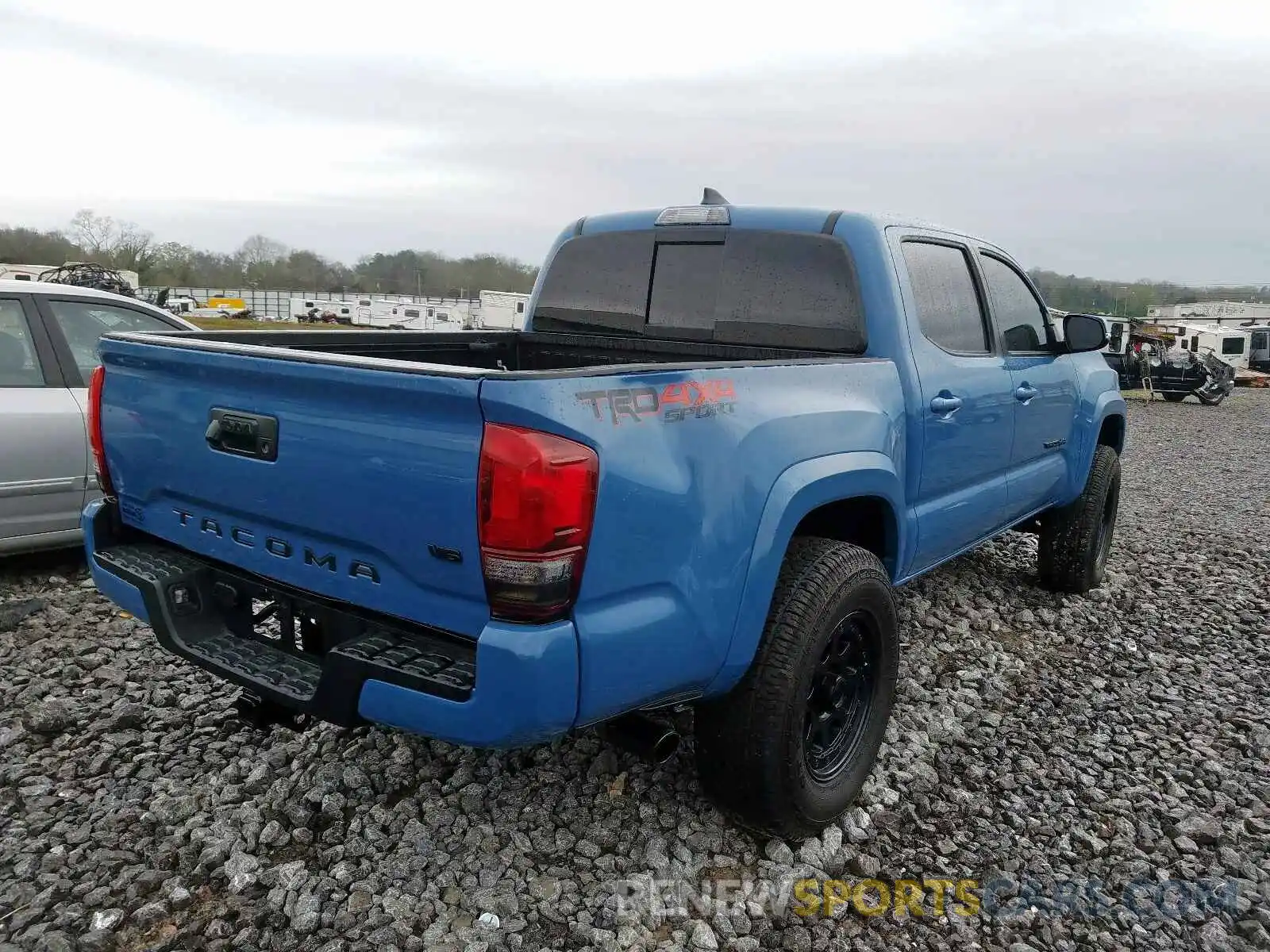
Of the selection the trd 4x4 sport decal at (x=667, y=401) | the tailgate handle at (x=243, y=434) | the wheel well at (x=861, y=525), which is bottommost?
the wheel well at (x=861, y=525)

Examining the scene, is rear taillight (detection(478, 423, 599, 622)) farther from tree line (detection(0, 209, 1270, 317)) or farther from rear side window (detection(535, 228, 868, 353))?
tree line (detection(0, 209, 1270, 317))

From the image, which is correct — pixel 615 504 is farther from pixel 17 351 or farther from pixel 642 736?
pixel 17 351

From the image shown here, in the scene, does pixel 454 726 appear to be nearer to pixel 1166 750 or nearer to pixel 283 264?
pixel 1166 750

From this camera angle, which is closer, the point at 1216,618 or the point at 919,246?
the point at 919,246

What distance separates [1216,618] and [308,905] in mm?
5008

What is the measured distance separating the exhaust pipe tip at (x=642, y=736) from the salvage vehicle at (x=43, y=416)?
325 cm

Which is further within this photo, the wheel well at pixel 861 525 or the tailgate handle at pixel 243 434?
the wheel well at pixel 861 525

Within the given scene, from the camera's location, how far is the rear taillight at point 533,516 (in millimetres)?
1915

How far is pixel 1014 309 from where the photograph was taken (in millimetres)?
4449

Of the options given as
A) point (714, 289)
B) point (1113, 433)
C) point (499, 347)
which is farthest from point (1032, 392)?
point (499, 347)

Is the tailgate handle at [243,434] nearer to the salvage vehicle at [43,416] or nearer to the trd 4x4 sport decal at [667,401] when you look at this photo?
the trd 4x4 sport decal at [667,401]

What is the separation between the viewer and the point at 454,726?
80.3 inches

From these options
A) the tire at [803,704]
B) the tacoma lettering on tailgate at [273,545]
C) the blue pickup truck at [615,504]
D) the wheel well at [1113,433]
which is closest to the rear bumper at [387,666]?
the blue pickup truck at [615,504]

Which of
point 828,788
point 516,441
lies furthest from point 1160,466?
point 516,441
